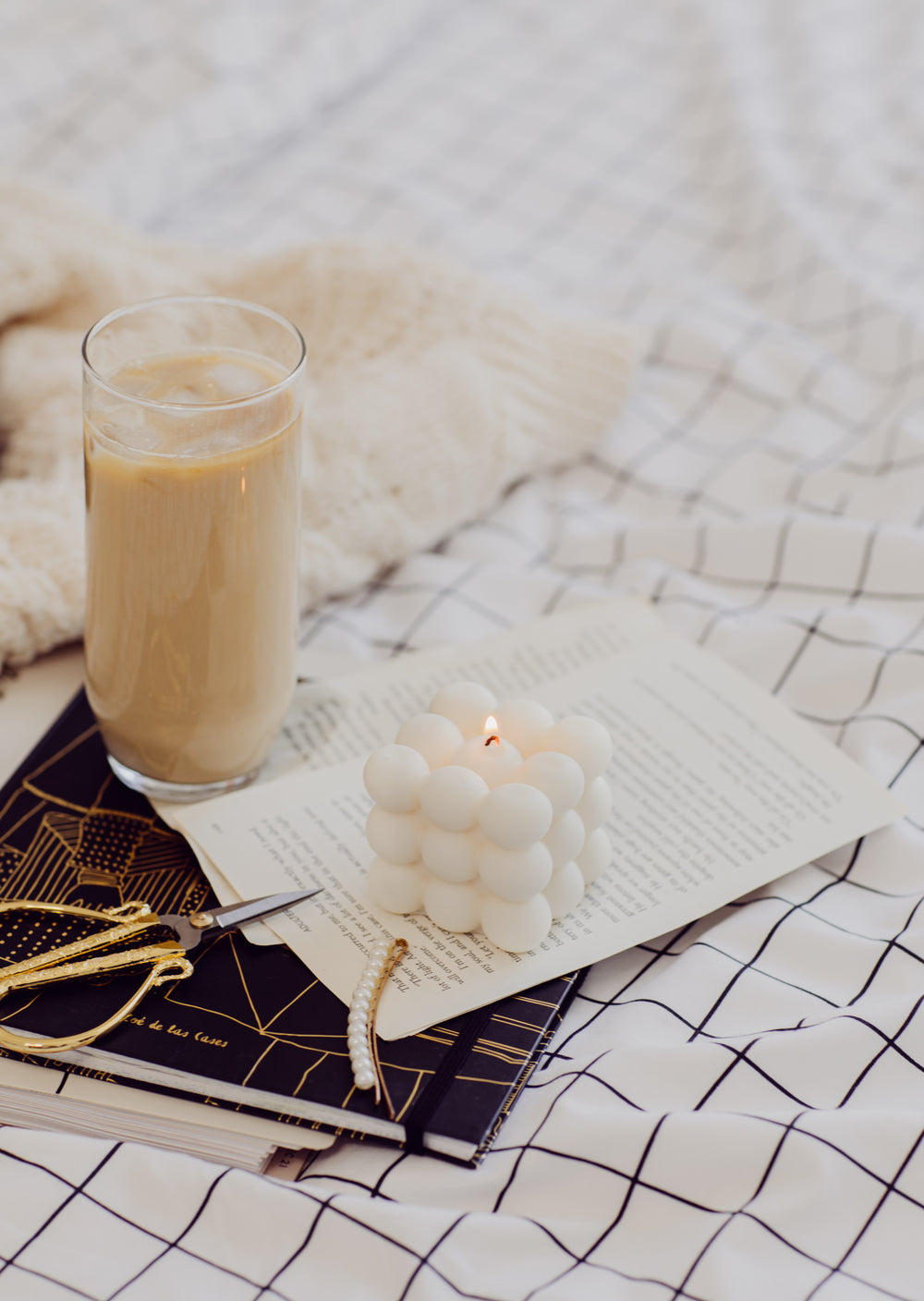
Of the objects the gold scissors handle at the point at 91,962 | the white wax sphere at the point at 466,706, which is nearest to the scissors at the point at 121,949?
the gold scissors handle at the point at 91,962

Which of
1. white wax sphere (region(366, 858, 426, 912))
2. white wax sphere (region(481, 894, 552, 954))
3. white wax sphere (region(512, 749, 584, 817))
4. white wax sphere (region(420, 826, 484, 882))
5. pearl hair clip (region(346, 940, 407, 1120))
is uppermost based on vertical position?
white wax sphere (region(512, 749, 584, 817))

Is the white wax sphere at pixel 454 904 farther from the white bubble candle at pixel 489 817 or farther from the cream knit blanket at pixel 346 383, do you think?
the cream knit blanket at pixel 346 383

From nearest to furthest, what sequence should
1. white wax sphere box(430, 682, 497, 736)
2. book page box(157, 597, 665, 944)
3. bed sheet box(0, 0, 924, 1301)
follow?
bed sheet box(0, 0, 924, 1301) → white wax sphere box(430, 682, 497, 736) → book page box(157, 597, 665, 944)

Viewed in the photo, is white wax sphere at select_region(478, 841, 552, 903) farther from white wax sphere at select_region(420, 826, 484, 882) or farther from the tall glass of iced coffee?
the tall glass of iced coffee

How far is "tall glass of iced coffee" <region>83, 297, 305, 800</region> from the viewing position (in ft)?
1.59

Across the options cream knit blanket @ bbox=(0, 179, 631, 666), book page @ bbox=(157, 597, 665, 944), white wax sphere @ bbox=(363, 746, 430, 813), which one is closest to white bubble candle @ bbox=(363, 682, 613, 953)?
white wax sphere @ bbox=(363, 746, 430, 813)

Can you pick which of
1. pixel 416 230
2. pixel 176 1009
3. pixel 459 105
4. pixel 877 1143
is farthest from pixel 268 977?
pixel 459 105

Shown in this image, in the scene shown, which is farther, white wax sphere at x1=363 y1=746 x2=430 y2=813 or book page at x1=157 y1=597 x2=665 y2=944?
book page at x1=157 y1=597 x2=665 y2=944

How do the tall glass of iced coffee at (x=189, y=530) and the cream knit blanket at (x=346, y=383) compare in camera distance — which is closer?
the tall glass of iced coffee at (x=189, y=530)

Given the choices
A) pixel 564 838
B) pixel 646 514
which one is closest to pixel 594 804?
pixel 564 838

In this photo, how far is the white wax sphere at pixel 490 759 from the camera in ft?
1.59

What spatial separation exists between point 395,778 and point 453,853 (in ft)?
0.13

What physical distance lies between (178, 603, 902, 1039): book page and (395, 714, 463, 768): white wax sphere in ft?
0.25

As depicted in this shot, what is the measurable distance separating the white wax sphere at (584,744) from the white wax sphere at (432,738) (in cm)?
4
